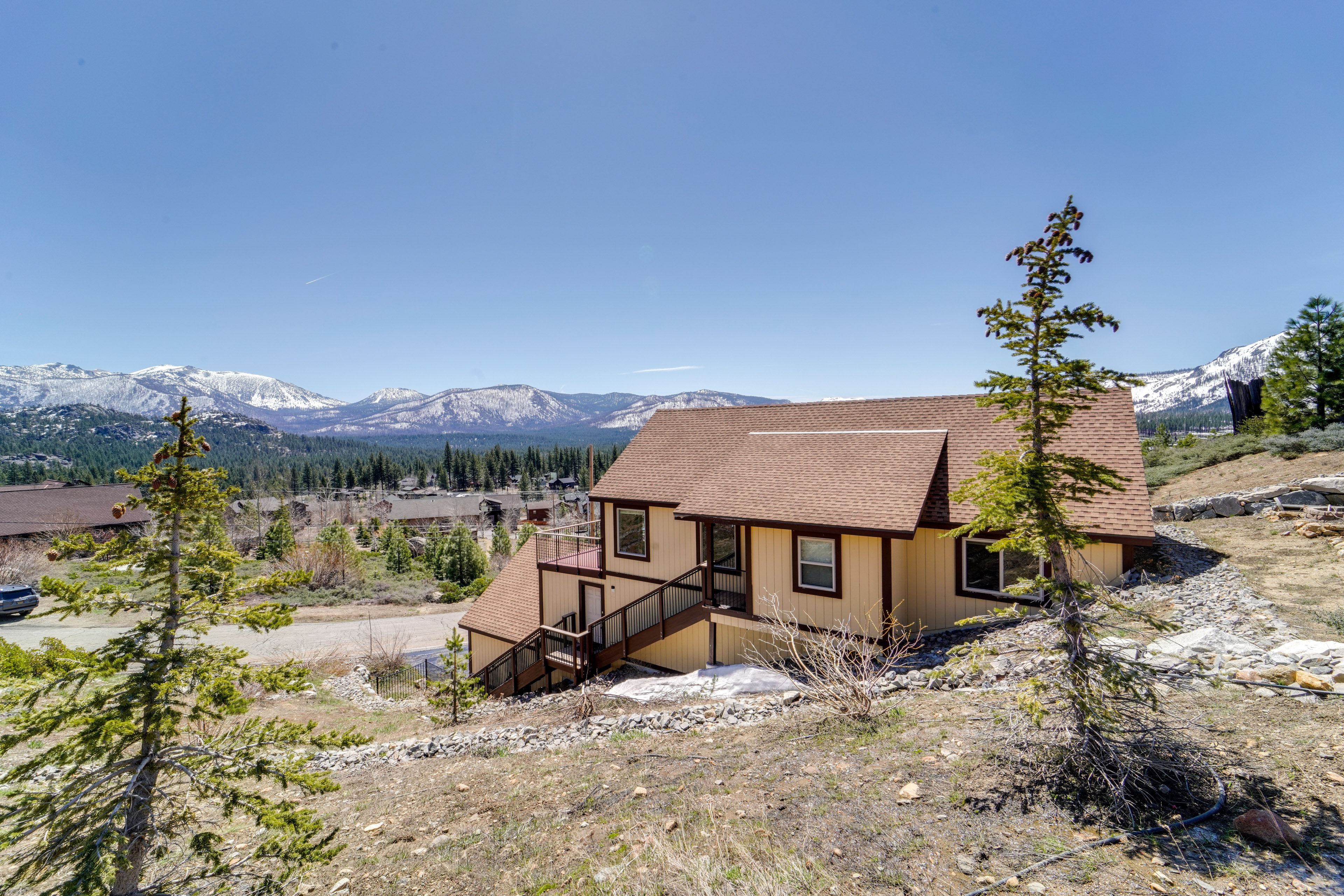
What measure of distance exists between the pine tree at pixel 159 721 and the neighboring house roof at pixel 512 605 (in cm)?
1362

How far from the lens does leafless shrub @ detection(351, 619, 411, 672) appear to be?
23.5 m

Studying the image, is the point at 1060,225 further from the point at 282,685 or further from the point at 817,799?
the point at 282,685

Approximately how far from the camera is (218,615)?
15.8ft

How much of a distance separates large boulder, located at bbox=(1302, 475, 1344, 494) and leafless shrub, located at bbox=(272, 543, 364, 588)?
148 ft

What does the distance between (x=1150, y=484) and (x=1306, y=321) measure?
14925mm

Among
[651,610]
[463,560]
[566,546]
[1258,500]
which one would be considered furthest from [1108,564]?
[463,560]

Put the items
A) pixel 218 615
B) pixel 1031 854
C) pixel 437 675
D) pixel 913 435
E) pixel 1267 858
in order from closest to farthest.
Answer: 1. pixel 1267 858
2. pixel 1031 854
3. pixel 218 615
4. pixel 913 435
5. pixel 437 675

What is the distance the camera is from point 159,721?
4.33m

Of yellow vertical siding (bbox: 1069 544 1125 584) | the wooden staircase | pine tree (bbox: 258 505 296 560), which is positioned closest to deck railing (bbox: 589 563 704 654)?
the wooden staircase

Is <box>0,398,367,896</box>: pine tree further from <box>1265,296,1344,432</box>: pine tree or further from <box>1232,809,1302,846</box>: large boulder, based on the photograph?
<box>1265,296,1344,432</box>: pine tree

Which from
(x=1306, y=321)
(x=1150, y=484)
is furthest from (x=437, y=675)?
(x=1306, y=321)

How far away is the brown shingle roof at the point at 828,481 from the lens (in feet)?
37.3

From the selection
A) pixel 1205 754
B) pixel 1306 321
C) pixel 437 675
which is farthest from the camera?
pixel 1306 321

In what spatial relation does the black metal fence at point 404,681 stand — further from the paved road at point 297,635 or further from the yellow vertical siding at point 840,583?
the yellow vertical siding at point 840,583
